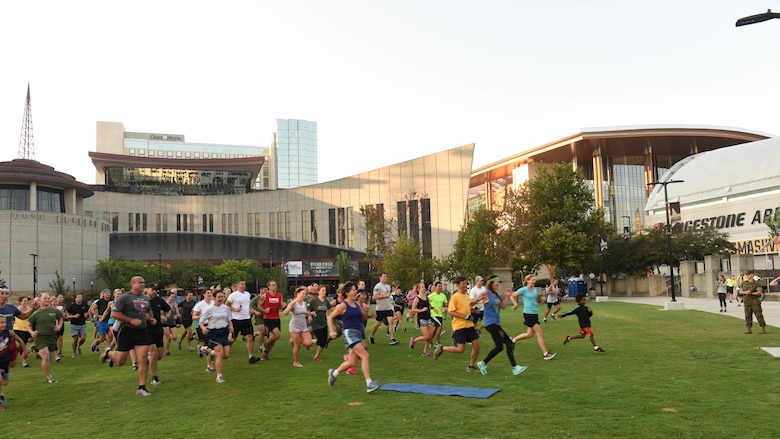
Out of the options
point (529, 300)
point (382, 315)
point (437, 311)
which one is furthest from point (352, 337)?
point (382, 315)

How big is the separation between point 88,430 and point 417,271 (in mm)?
45754

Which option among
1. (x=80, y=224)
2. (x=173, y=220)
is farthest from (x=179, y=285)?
(x=173, y=220)

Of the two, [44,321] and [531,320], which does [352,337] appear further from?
[44,321]

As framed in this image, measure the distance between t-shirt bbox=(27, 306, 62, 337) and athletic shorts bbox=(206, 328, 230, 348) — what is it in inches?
174

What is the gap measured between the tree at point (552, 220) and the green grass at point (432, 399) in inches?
1296

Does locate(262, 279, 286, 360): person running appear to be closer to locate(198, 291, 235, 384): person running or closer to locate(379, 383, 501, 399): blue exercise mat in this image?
locate(198, 291, 235, 384): person running

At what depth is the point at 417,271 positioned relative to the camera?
53.1 metres

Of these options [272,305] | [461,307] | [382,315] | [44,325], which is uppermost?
[461,307]

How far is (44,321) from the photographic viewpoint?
13.7m

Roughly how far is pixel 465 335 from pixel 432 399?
8.76 feet

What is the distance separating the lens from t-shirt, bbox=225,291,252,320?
13.6m

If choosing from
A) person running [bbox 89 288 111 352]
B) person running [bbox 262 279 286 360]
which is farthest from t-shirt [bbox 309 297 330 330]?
person running [bbox 89 288 111 352]

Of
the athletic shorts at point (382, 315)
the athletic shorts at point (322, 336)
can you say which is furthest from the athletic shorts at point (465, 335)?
the athletic shorts at point (382, 315)

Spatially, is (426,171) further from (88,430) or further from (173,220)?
(88,430)
